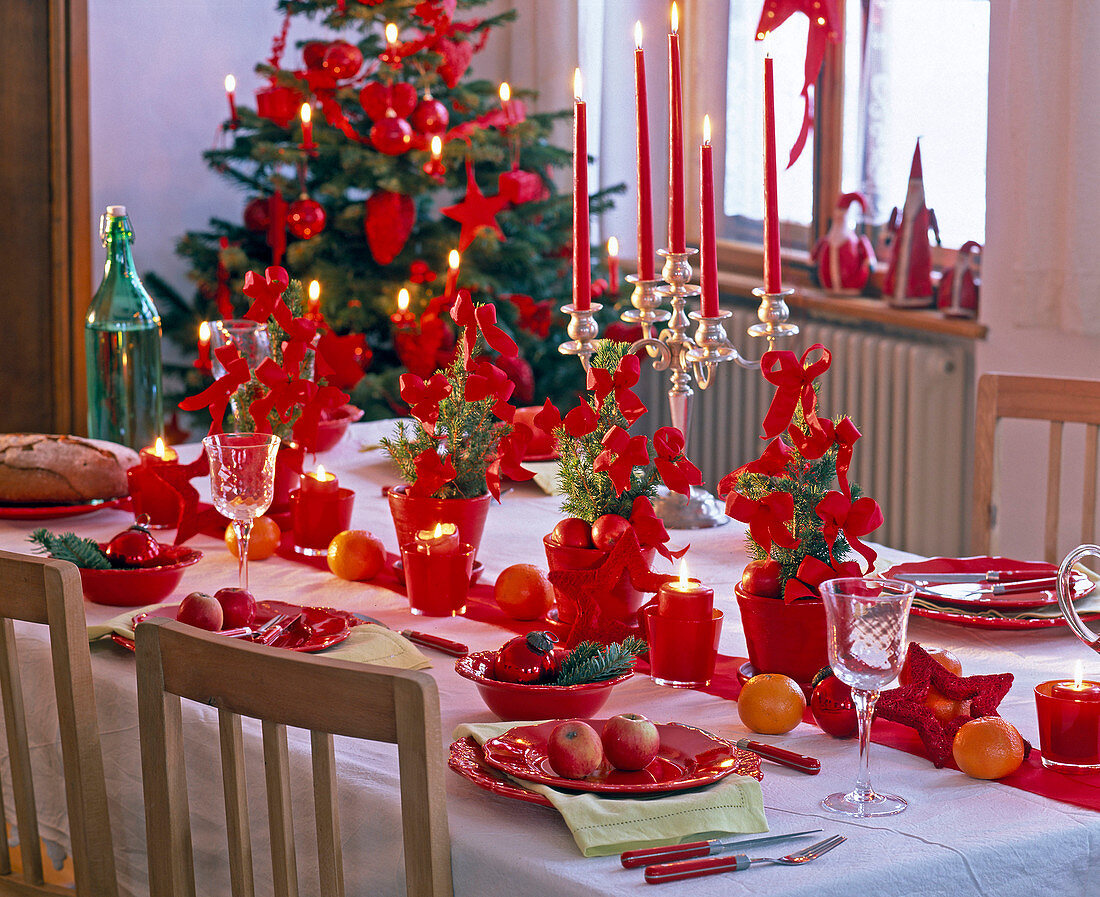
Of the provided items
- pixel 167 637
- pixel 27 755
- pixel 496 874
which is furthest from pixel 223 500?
pixel 496 874

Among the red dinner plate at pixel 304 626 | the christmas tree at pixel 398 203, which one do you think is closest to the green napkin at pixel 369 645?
the red dinner plate at pixel 304 626

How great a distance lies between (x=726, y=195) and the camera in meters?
3.86

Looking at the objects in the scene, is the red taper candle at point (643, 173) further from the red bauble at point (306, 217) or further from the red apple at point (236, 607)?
the red bauble at point (306, 217)

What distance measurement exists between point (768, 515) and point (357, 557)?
56 cm

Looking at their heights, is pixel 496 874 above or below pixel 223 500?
below

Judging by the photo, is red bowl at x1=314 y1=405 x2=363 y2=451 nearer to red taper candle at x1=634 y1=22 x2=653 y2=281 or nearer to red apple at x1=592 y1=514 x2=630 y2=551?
red taper candle at x1=634 y1=22 x2=653 y2=281

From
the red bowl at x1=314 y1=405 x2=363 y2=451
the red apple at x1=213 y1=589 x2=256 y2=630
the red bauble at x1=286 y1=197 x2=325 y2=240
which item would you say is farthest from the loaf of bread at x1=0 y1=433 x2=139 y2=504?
the red bauble at x1=286 y1=197 x2=325 y2=240

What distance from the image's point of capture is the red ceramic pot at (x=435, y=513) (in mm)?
1482

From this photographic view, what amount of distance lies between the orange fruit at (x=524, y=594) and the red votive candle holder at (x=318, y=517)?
31 cm

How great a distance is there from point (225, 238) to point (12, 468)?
70.7 inches

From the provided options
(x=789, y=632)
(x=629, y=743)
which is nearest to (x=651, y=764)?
(x=629, y=743)

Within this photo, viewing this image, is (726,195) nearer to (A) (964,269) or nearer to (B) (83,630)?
(A) (964,269)

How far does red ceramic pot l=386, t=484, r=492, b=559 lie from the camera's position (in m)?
1.48

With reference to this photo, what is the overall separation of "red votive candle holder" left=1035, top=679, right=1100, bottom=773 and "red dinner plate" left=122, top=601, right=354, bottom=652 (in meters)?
0.61
